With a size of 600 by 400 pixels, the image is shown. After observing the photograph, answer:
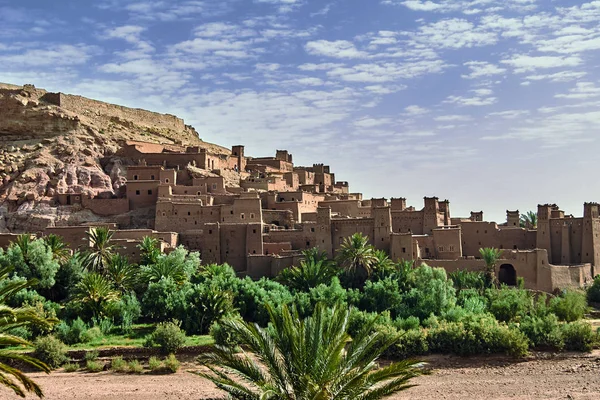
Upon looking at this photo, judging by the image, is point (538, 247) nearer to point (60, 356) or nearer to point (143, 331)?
point (143, 331)

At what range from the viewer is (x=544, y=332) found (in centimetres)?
2459

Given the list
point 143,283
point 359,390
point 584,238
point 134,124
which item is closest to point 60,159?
point 134,124

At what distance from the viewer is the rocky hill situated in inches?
1385

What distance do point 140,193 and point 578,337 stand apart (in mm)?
21614

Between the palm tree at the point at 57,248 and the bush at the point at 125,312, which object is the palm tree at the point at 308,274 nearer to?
the bush at the point at 125,312

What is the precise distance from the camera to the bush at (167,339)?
23938 mm

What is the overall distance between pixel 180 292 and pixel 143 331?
6.62ft

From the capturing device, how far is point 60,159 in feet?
123

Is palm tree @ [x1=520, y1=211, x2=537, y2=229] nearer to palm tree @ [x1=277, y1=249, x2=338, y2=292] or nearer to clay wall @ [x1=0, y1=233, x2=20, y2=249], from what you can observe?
palm tree @ [x1=277, y1=249, x2=338, y2=292]

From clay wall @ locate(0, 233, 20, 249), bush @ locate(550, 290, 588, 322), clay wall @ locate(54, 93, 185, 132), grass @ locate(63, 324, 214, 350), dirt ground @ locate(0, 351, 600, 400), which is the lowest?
dirt ground @ locate(0, 351, 600, 400)

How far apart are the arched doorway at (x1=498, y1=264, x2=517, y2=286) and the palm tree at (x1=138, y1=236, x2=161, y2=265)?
15399mm

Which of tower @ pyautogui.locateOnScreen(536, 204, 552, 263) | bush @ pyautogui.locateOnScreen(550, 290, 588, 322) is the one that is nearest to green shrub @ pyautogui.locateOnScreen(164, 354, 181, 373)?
bush @ pyautogui.locateOnScreen(550, 290, 588, 322)

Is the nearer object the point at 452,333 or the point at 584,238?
the point at 452,333

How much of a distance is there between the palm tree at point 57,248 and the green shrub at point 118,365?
748 cm
